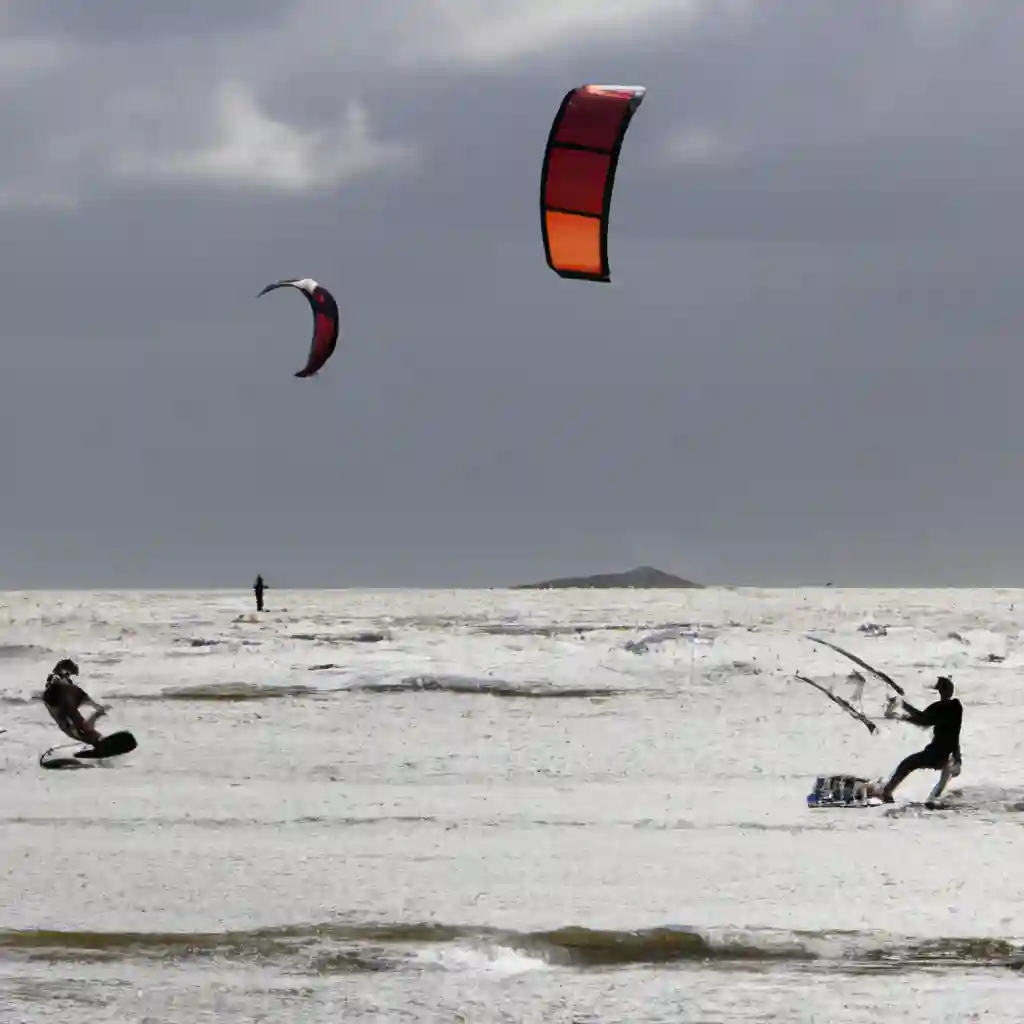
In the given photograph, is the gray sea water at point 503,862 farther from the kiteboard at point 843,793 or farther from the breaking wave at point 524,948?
the kiteboard at point 843,793

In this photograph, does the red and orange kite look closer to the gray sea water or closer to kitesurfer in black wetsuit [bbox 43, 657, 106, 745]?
the gray sea water

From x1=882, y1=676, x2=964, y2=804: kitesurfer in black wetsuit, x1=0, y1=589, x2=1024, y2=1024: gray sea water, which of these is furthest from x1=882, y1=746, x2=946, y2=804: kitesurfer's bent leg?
x1=0, y1=589, x2=1024, y2=1024: gray sea water

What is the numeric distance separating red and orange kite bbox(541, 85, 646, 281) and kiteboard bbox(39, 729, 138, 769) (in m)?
5.56

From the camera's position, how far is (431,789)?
11.5 m

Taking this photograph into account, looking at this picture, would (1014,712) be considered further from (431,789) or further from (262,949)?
(262,949)

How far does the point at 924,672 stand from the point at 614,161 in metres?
12.8

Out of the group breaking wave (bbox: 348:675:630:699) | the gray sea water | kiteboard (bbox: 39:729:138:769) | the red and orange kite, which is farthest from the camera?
breaking wave (bbox: 348:675:630:699)

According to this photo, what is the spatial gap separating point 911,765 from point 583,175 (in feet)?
14.0

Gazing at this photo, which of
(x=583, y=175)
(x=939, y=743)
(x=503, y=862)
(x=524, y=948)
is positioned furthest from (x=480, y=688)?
(x=524, y=948)

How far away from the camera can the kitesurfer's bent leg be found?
10500 millimetres

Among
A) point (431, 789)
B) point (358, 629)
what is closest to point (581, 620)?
point (358, 629)

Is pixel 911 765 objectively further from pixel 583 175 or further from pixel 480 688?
pixel 480 688

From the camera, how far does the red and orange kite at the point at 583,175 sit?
9.93m

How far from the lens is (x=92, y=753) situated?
508 inches
